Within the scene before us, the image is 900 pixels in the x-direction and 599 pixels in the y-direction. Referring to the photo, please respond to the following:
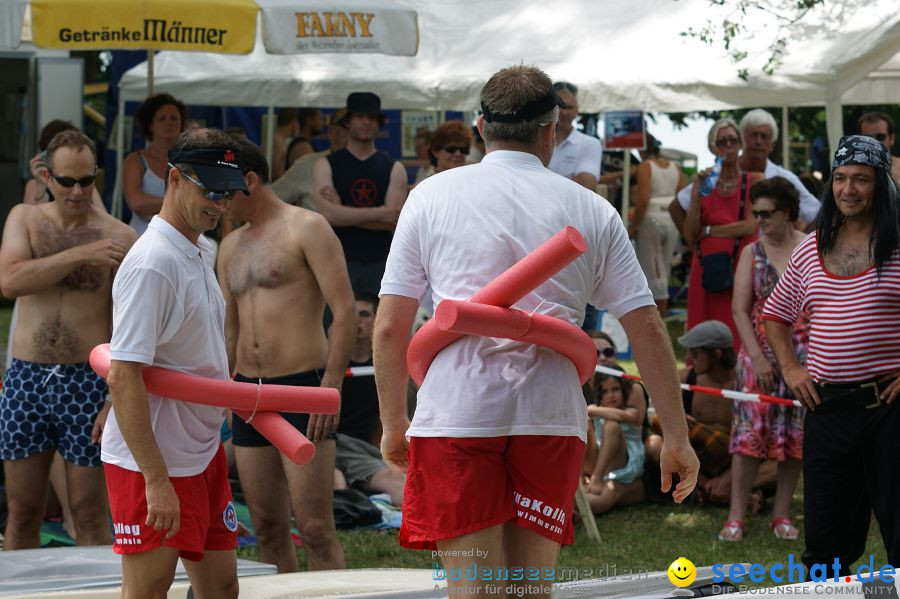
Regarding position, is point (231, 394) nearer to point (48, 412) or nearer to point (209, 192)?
point (209, 192)

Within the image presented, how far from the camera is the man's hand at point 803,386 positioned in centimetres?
532

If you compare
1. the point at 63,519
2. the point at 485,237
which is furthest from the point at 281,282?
the point at 63,519

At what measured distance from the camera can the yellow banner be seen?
7453mm

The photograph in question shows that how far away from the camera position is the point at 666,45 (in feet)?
A: 36.0

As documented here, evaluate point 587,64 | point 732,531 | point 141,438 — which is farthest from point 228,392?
point 587,64

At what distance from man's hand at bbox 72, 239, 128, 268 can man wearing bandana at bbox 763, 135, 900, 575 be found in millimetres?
3090

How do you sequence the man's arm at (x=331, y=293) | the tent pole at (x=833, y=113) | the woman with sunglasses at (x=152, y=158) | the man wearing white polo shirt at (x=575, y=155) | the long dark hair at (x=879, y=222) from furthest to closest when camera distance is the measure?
1. the tent pole at (x=833, y=113)
2. the woman with sunglasses at (x=152, y=158)
3. the man wearing white polo shirt at (x=575, y=155)
4. the man's arm at (x=331, y=293)
5. the long dark hair at (x=879, y=222)

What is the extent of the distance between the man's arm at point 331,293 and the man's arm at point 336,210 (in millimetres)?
3132

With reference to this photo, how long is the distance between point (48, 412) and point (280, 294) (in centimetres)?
125

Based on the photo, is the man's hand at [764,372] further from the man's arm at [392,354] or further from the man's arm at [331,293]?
the man's arm at [392,354]

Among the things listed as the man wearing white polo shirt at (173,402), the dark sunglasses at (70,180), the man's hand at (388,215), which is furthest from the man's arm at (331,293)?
the man's hand at (388,215)

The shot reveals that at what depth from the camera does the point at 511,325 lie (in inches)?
133

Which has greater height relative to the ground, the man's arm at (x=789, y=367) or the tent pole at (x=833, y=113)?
the tent pole at (x=833, y=113)

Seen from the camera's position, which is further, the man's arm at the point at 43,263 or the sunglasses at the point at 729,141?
the sunglasses at the point at 729,141
